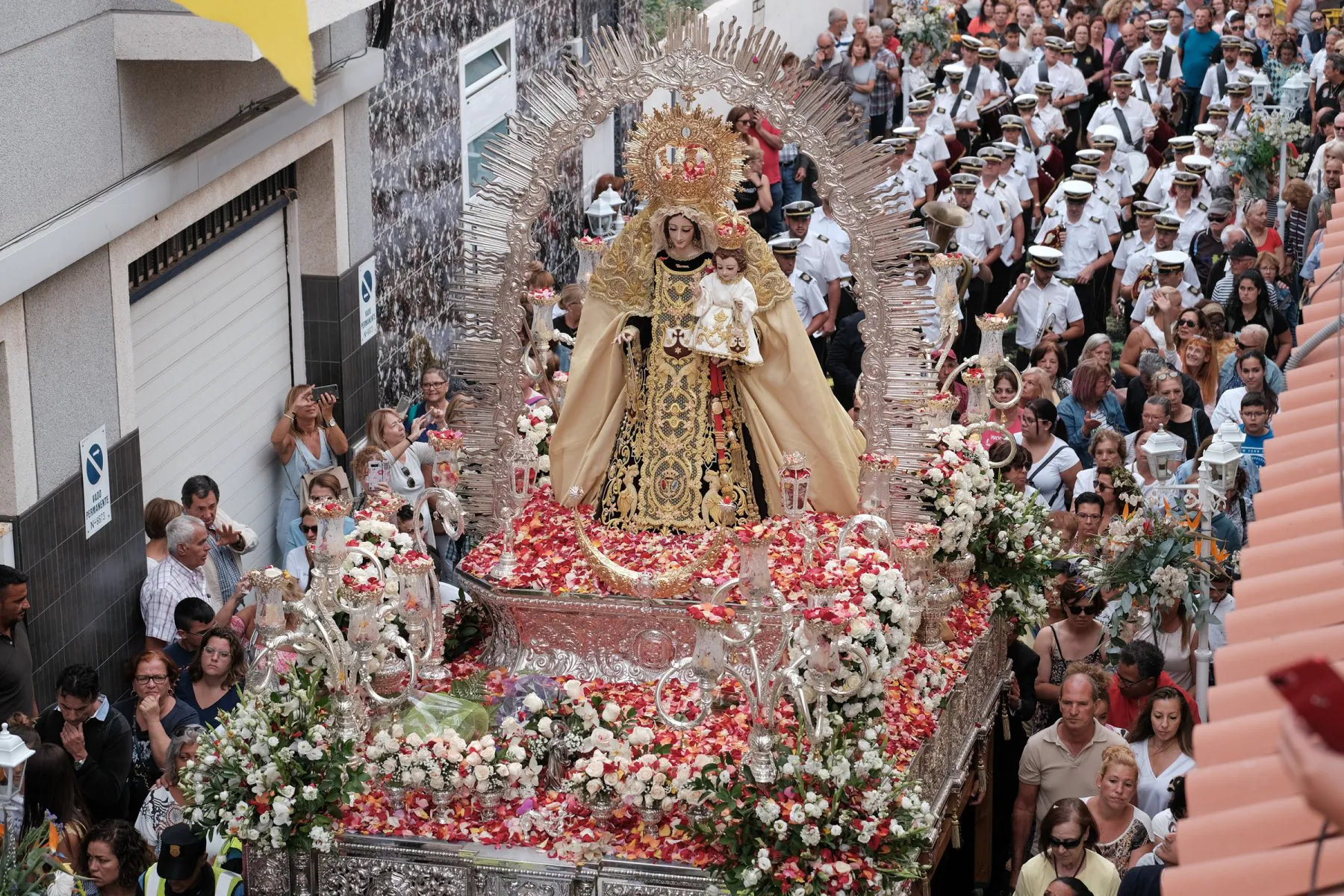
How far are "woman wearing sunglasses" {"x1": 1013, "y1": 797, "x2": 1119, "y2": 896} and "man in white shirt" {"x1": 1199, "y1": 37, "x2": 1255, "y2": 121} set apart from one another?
16495 millimetres

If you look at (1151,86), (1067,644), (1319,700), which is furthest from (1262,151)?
(1319,700)

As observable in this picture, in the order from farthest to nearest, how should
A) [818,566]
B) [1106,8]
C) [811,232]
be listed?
[1106,8] < [811,232] < [818,566]

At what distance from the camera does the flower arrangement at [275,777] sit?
9461mm

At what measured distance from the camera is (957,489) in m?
11.5

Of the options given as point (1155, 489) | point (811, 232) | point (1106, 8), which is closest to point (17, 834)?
point (1155, 489)

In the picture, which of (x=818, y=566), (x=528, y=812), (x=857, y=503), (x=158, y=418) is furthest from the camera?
(x=158, y=418)

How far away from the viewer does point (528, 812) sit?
9711 millimetres

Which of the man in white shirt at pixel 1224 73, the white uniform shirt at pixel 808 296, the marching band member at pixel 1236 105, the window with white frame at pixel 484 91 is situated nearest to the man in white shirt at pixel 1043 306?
the white uniform shirt at pixel 808 296

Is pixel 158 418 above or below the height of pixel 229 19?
below

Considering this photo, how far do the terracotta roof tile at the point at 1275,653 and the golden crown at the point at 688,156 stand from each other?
4827 mm

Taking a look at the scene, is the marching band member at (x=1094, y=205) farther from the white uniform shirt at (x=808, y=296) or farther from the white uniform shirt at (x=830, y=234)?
the white uniform shirt at (x=808, y=296)

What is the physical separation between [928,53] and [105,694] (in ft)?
55.3

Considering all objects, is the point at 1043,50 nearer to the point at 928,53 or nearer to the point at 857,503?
the point at 928,53

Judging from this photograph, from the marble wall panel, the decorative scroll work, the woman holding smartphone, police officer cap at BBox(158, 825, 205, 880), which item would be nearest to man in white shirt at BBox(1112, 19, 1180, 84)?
the marble wall panel
